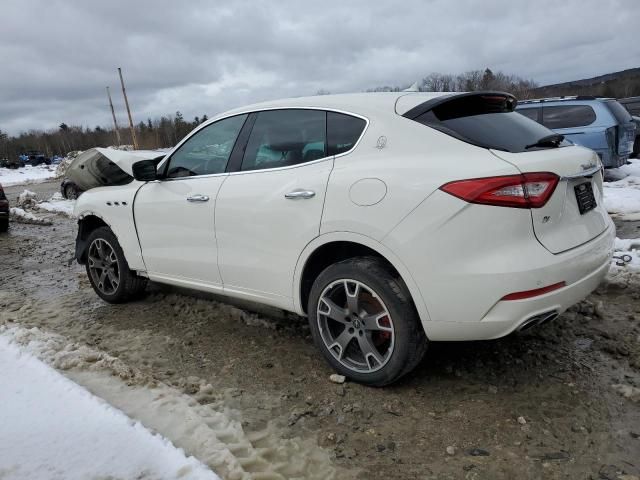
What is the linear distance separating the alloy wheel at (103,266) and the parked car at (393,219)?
1.28 m

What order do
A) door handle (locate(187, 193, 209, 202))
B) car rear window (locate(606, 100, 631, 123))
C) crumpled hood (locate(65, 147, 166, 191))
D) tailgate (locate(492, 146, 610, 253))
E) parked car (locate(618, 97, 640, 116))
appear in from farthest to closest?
parked car (locate(618, 97, 640, 116)), car rear window (locate(606, 100, 631, 123)), crumpled hood (locate(65, 147, 166, 191)), door handle (locate(187, 193, 209, 202)), tailgate (locate(492, 146, 610, 253))

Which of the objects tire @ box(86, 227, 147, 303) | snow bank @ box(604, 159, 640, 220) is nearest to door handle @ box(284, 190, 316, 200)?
tire @ box(86, 227, 147, 303)

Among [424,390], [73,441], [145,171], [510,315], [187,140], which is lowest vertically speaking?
[424,390]

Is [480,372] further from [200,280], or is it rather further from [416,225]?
[200,280]

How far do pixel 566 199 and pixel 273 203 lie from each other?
5.74 feet

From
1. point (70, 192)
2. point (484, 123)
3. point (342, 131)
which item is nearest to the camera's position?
point (484, 123)

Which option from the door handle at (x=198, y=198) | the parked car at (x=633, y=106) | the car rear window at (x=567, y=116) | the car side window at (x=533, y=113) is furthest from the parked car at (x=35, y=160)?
the door handle at (x=198, y=198)

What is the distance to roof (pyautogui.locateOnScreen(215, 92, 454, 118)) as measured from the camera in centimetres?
312

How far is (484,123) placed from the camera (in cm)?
300

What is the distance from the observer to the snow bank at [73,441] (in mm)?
2246

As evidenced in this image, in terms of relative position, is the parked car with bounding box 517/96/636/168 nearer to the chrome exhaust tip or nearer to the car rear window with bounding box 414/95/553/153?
the car rear window with bounding box 414/95/553/153

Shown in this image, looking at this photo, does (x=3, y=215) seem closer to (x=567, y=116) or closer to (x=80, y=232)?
(x=80, y=232)

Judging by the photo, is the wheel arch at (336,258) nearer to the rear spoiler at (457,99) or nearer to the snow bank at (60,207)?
the rear spoiler at (457,99)

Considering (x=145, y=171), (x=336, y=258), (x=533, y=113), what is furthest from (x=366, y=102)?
(x=533, y=113)
